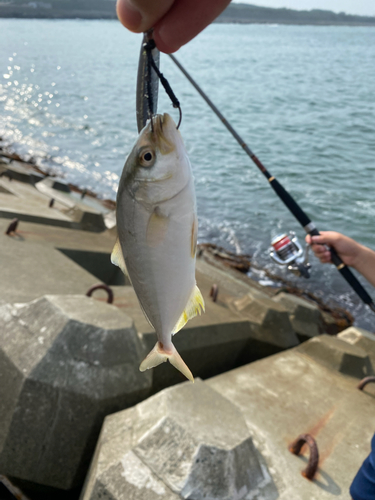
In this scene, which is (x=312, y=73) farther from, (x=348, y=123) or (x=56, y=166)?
(x=56, y=166)

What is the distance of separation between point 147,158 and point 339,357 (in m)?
3.91

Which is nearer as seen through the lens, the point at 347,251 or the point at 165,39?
the point at 165,39

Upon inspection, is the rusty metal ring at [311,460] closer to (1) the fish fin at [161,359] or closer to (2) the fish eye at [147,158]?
(1) the fish fin at [161,359]

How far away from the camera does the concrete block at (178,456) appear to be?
2334mm

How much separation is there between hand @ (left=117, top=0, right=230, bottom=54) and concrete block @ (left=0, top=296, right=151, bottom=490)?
214 centimetres

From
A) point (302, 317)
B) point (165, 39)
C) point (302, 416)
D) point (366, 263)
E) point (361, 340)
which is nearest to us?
point (165, 39)

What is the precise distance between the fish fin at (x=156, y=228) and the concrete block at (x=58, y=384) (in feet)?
5.87

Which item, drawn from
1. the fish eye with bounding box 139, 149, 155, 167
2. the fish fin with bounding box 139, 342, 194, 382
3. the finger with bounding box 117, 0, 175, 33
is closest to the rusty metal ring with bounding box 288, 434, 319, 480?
the fish fin with bounding box 139, 342, 194, 382

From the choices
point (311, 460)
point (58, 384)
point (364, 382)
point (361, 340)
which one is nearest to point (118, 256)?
point (58, 384)

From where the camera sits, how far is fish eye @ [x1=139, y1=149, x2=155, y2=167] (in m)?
1.39

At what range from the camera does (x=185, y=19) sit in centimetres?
128

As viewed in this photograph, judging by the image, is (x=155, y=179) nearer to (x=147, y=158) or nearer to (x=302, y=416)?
(x=147, y=158)

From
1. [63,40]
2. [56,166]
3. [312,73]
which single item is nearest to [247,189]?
[56,166]

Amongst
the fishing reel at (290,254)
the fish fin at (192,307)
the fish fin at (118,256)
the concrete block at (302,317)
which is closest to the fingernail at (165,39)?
the fish fin at (118,256)
